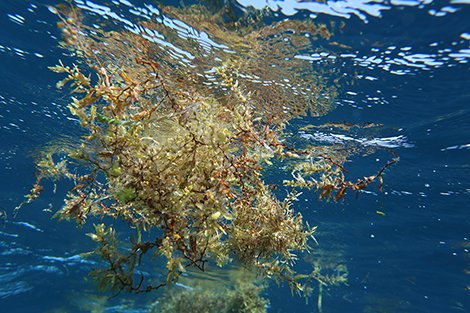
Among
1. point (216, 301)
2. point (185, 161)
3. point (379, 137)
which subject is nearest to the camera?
point (185, 161)

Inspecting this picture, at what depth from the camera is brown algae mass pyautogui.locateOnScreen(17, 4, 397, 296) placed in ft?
6.68

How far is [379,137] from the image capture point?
381 inches

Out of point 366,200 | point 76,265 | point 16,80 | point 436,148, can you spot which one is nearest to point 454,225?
point 366,200

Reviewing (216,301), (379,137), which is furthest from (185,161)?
(216,301)

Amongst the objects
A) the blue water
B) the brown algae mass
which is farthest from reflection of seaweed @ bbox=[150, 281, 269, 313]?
the brown algae mass

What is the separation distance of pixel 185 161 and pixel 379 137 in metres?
10.0

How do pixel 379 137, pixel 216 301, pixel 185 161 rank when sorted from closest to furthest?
1. pixel 185 161
2. pixel 379 137
3. pixel 216 301

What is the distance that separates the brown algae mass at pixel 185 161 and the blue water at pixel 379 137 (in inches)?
34.3

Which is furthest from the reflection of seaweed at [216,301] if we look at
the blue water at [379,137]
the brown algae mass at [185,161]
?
the brown algae mass at [185,161]

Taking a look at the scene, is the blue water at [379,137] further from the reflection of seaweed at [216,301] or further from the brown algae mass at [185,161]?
the reflection of seaweed at [216,301]

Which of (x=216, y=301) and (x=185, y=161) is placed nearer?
(x=185, y=161)

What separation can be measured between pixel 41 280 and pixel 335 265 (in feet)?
125

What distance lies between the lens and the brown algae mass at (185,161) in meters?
2.04

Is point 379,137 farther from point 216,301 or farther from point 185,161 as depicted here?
point 216,301
